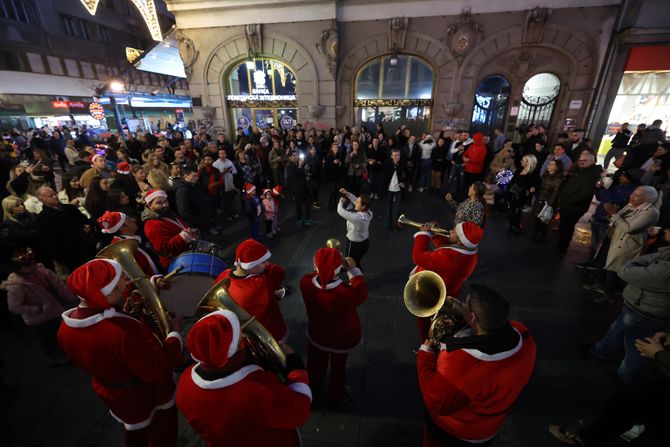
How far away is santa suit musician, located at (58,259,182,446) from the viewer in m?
2.05

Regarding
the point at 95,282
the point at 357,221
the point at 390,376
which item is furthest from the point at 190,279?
the point at 390,376

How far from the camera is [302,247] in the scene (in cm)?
665

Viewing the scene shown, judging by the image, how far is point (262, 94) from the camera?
49.3 ft

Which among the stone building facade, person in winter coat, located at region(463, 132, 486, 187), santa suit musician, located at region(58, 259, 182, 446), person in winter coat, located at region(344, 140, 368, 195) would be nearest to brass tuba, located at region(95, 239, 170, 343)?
santa suit musician, located at region(58, 259, 182, 446)

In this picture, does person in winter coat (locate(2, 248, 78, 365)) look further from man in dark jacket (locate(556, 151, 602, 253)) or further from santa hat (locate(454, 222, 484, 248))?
man in dark jacket (locate(556, 151, 602, 253))

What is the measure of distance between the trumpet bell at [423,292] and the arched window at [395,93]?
12964 millimetres

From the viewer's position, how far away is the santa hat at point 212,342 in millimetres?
1526

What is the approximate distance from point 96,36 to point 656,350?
Result: 39047 mm

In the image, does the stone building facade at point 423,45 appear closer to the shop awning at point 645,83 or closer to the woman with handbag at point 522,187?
the shop awning at point 645,83

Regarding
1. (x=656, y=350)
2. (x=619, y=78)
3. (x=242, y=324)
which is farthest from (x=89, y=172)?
(x=619, y=78)

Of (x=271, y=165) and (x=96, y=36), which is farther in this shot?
(x=96, y=36)

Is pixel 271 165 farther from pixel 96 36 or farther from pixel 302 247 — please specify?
pixel 96 36

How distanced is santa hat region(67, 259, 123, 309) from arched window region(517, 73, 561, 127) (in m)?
15.4

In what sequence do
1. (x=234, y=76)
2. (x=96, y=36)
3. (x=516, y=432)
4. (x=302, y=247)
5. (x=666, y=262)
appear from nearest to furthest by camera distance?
(x=666, y=262) → (x=516, y=432) → (x=302, y=247) → (x=234, y=76) → (x=96, y=36)
